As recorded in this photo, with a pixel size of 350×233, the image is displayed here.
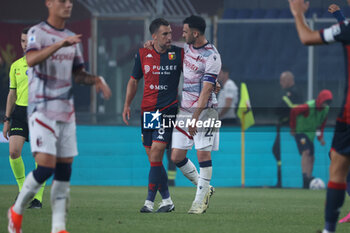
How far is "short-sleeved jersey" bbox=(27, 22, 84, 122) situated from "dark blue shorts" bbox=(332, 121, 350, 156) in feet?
6.72

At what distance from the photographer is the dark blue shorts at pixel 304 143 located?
1509 centimetres

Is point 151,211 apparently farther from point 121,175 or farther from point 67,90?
point 121,175

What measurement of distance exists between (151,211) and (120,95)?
9143 millimetres

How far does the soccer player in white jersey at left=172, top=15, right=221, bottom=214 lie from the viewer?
8375 millimetres

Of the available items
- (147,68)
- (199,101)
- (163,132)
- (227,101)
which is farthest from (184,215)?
(227,101)

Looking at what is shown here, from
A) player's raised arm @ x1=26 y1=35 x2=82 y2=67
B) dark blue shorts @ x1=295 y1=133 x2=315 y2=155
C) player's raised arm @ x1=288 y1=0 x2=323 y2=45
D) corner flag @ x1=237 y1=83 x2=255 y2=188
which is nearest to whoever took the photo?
player's raised arm @ x1=288 y1=0 x2=323 y2=45

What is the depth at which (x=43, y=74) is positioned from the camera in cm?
589

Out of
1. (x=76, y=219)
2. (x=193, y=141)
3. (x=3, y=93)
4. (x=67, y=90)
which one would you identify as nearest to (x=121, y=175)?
(x=3, y=93)

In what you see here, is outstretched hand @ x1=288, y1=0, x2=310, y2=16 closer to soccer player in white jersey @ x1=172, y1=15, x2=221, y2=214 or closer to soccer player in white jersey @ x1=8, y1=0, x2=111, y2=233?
soccer player in white jersey @ x1=8, y1=0, x2=111, y2=233

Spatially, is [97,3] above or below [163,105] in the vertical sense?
above

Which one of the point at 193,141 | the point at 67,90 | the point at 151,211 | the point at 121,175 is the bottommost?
the point at 121,175

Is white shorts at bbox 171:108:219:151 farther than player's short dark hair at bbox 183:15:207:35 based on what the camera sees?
Yes

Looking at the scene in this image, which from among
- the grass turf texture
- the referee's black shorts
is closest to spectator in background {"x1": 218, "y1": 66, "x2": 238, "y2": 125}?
the grass turf texture

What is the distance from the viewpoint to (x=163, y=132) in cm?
847
